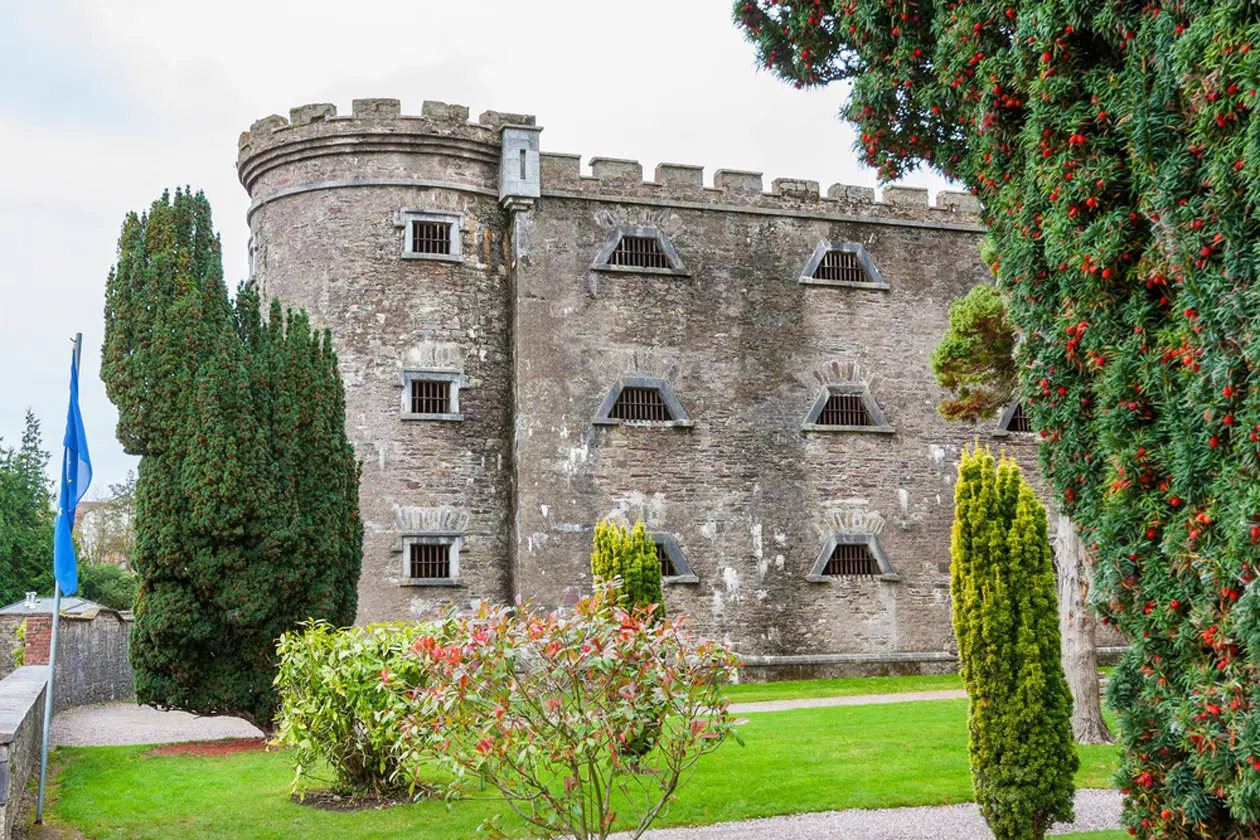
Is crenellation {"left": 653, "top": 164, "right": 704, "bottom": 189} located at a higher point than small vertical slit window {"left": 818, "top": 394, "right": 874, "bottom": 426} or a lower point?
higher

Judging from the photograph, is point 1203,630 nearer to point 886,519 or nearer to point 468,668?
point 468,668

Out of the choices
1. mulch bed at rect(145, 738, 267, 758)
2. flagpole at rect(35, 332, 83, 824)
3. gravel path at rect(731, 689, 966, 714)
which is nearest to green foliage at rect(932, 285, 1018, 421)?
gravel path at rect(731, 689, 966, 714)

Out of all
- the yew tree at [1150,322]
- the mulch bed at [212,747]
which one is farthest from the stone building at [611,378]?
the yew tree at [1150,322]

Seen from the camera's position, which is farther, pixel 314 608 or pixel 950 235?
pixel 950 235

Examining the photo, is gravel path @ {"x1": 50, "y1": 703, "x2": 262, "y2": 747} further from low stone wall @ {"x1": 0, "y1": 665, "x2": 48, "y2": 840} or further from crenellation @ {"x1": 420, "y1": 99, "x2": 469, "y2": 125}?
crenellation @ {"x1": 420, "y1": 99, "x2": 469, "y2": 125}

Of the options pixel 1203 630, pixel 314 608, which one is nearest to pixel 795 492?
pixel 314 608

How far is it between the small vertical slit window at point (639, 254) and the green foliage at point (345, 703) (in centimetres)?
1277

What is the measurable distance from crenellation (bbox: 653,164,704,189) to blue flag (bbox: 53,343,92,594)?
14.2 metres

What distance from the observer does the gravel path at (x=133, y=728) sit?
16.2 meters

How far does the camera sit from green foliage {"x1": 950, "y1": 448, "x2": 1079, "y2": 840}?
923cm

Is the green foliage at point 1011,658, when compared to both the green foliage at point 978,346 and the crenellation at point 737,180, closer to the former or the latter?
the green foliage at point 978,346

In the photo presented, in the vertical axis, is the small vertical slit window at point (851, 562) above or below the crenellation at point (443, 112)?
below

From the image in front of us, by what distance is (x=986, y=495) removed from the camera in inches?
385

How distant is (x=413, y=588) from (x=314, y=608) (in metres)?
6.45
